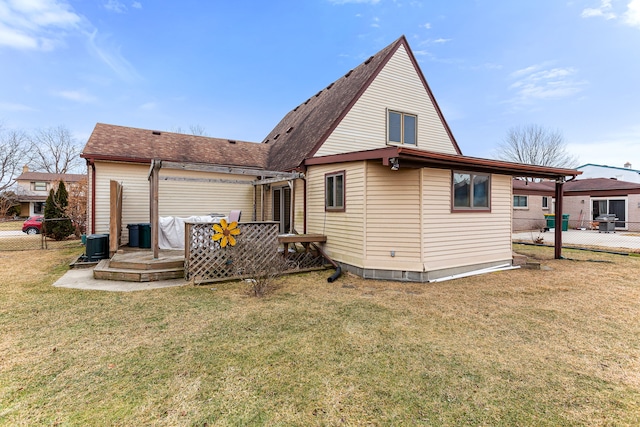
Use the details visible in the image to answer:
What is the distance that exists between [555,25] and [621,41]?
4224mm

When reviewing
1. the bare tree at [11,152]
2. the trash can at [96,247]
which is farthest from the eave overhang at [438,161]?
the bare tree at [11,152]

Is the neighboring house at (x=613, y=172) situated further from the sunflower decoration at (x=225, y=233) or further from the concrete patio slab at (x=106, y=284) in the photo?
the concrete patio slab at (x=106, y=284)

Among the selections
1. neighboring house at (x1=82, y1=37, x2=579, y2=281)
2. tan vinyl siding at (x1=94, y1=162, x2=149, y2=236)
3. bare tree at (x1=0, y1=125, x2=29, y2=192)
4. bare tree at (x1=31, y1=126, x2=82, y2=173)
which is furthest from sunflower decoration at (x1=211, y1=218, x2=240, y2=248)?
bare tree at (x1=31, y1=126, x2=82, y2=173)

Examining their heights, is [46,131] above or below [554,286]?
above

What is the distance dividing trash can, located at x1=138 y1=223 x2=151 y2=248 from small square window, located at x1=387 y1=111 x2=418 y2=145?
871 cm

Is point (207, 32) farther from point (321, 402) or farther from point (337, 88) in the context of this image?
point (321, 402)

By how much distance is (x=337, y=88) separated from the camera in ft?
40.5

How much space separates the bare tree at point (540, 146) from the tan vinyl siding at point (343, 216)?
3246 centimetres

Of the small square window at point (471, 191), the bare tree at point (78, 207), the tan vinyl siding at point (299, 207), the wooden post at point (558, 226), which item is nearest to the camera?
the small square window at point (471, 191)

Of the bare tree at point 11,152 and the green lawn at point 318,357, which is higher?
the bare tree at point 11,152

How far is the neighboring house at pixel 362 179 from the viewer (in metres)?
6.82

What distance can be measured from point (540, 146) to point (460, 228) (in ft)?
108

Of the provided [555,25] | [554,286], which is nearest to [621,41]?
[555,25]

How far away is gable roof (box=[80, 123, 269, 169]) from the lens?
971cm
